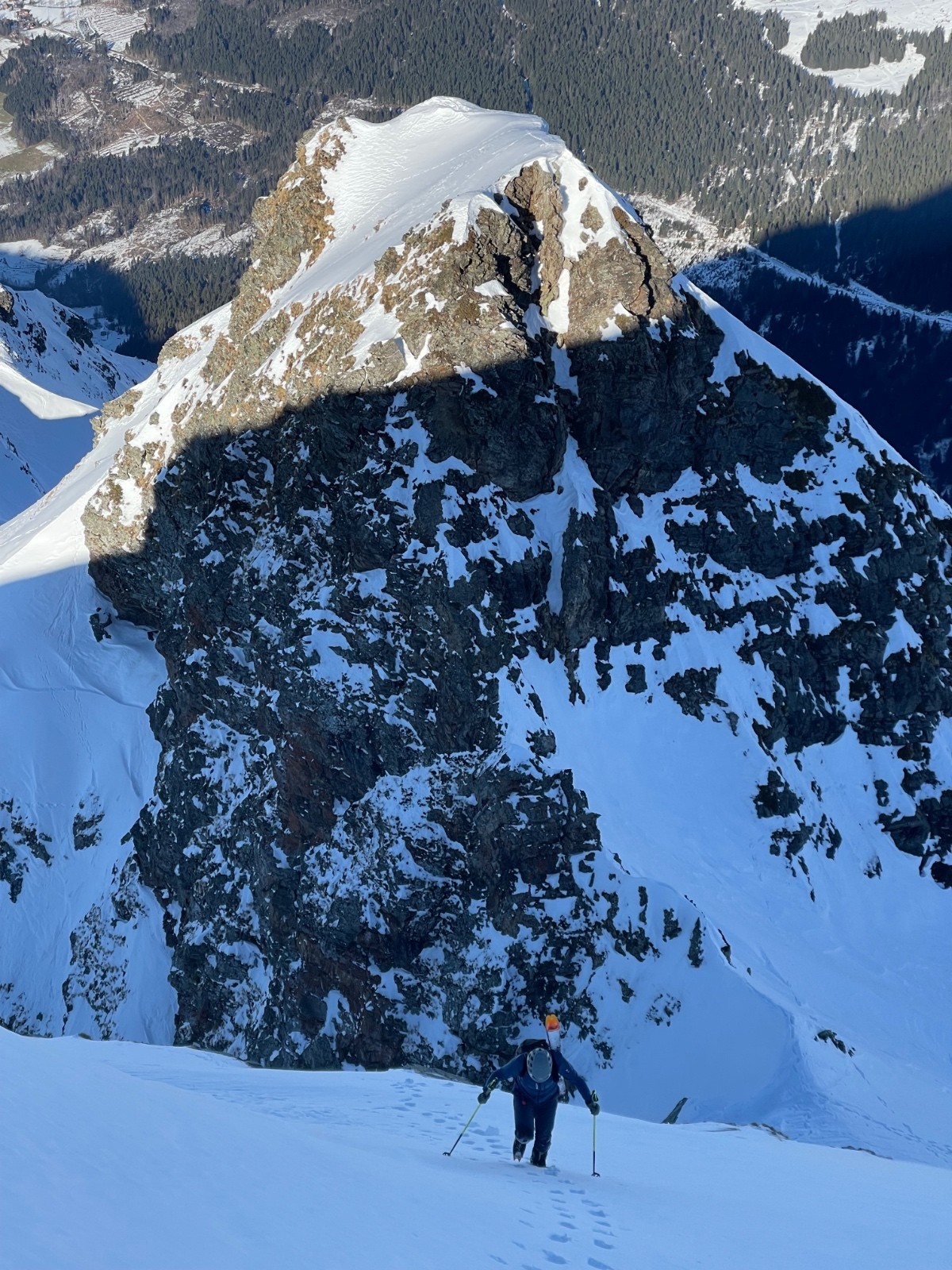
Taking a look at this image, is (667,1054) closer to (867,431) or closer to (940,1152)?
(940,1152)

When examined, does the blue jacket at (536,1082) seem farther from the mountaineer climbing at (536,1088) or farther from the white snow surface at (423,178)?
the white snow surface at (423,178)

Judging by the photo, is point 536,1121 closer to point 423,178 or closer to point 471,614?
point 471,614

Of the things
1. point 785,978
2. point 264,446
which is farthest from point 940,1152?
point 264,446

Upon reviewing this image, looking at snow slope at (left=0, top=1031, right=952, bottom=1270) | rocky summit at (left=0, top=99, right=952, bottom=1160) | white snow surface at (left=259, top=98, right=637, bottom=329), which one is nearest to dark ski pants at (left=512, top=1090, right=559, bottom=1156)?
snow slope at (left=0, top=1031, right=952, bottom=1270)

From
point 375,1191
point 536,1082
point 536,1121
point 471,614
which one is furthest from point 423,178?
point 375,1191

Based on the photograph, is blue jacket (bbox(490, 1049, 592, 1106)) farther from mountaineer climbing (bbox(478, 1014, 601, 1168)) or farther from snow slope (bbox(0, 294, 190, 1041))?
snow slope (bbox(0, 294, 190, 1041))

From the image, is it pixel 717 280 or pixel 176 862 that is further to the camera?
pixel 717 280
